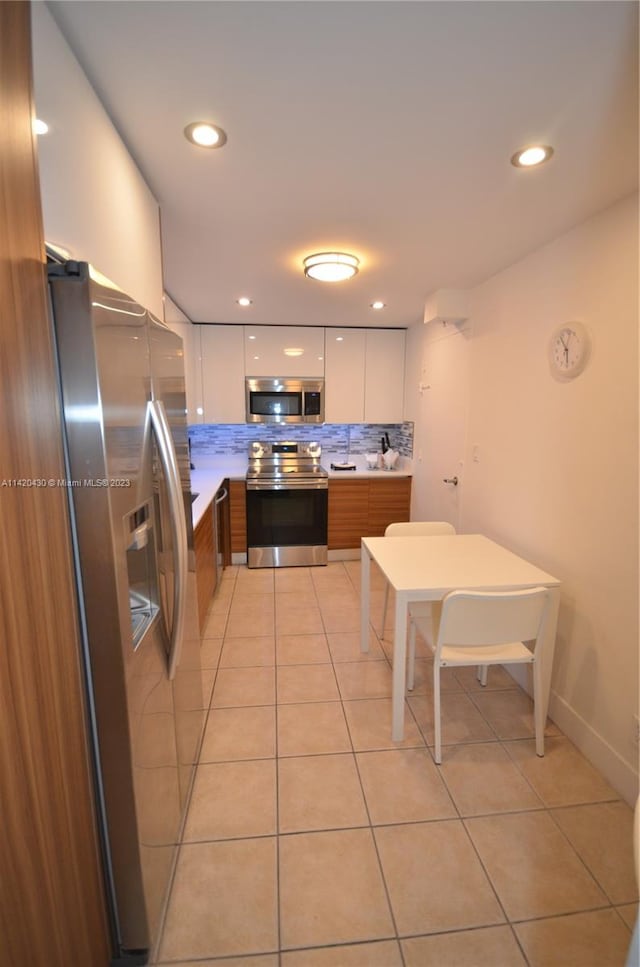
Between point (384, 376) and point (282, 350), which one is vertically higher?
point (282, 350)

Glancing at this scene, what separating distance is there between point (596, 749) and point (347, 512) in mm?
2605

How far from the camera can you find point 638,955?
2.06ft

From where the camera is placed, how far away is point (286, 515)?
3.87 m

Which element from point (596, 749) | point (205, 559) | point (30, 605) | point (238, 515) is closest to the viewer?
point (30, 605)

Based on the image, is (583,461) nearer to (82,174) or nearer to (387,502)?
(82,174)

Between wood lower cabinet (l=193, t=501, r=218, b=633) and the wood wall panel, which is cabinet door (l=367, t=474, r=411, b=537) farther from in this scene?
the wood wall panel

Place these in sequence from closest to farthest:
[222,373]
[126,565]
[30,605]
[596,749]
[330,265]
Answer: [30,605] → [126,565] → [596,749] → [330,265] → [222,373]

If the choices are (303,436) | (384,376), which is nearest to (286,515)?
(303,436)

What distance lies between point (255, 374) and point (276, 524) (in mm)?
1461

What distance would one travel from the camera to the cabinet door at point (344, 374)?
405 centimetres

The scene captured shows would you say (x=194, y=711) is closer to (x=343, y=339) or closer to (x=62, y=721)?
(x=62, y=721)

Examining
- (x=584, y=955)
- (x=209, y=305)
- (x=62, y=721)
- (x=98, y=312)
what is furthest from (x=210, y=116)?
(x=584, y=955)

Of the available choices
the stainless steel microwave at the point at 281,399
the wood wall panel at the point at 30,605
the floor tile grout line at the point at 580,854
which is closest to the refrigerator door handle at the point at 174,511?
the wood wall panel at the point at 30,605

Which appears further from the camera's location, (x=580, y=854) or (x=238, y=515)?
(x=238, y=515)
